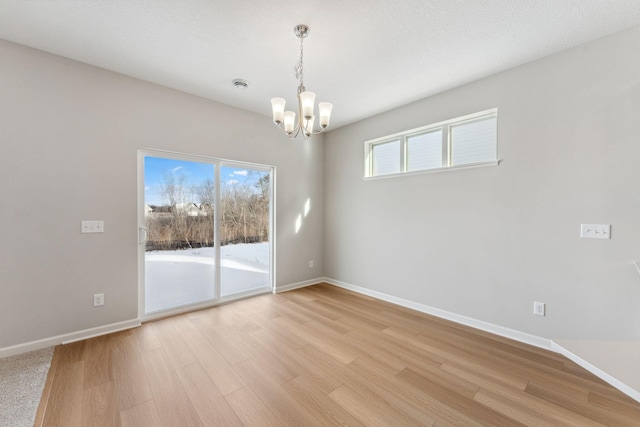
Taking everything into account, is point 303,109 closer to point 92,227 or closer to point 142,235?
point 142,235

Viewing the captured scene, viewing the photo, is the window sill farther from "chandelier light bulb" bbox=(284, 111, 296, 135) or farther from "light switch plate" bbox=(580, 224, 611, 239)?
"chandelier light bulb" bbox=(284, 111, 296, 135)

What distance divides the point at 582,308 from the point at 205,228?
13.9ft

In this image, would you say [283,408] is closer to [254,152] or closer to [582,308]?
[582,308]

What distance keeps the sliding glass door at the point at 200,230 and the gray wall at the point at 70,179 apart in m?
0.19

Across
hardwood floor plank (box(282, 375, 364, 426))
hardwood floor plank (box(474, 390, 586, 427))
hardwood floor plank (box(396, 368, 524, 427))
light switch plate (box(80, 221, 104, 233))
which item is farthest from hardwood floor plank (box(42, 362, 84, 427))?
hardwood floor plank (box(474, 390, 586, 427))

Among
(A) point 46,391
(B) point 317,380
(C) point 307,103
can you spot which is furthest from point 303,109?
(A) point 46,391

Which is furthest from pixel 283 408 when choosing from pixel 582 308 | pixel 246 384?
pixel 582 308

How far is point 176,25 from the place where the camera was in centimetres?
209

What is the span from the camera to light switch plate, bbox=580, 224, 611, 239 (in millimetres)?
2178

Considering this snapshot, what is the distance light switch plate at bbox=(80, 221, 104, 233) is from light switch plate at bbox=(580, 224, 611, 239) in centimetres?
483

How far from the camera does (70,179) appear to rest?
8.40 ft

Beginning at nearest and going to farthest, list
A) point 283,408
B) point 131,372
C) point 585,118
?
point 283,408 < point 131,372 < point 585,118

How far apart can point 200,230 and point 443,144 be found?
3.48m

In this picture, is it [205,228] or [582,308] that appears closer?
[582,308]
